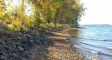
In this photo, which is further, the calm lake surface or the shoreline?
the calm lake surface

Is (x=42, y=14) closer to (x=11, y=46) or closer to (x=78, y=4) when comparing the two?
(x=11, y=46)

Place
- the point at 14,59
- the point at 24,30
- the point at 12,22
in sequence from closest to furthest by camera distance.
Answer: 1. the point at 14,59
2. the point at 12,22
3. the point at 24,30

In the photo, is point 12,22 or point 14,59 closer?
point 14,59

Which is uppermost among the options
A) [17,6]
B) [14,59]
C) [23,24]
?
[17,6]

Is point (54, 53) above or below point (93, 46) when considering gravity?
above

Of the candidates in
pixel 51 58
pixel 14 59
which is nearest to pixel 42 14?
pixel 51 58

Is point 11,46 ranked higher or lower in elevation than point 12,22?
lower

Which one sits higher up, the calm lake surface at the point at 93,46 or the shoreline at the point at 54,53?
the shoreline at the point at 54,53

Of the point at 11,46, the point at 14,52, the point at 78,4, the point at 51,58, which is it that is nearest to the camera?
the point at 14,52

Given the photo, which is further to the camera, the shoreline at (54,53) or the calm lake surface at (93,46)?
the calm lake surface at (93,46)

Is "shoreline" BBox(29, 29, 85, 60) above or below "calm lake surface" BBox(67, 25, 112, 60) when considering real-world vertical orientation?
above

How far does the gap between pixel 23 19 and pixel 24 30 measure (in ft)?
3.85

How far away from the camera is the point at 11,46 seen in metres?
14.2

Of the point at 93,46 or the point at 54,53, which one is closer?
the point at 54,53
